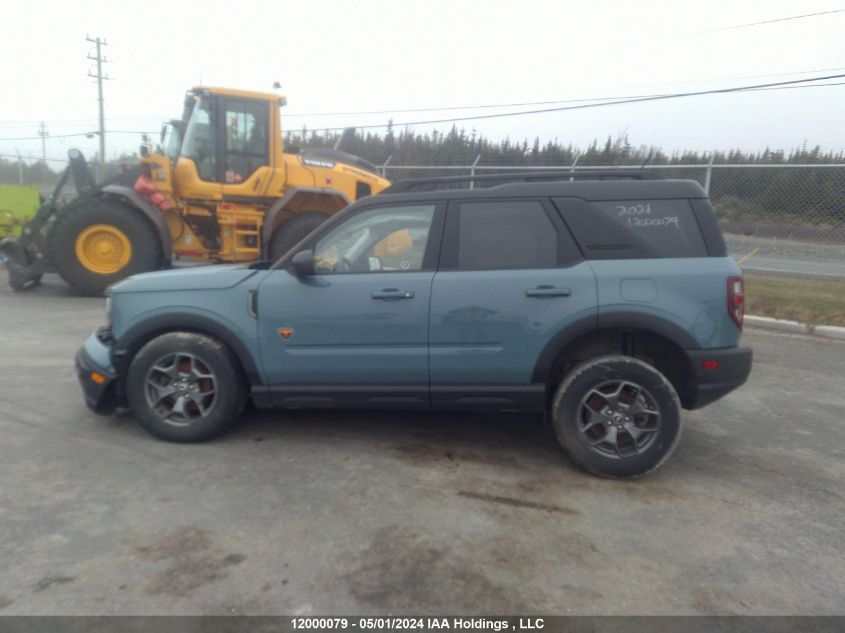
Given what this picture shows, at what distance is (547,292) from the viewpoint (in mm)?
4062

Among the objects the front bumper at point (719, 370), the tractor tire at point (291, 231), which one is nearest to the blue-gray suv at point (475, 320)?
the front bumper at point (719, 370)

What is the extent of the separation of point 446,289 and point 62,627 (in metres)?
2.64

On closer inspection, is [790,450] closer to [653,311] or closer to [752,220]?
[653,311]

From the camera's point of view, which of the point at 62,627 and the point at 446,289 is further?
the point at 446,289

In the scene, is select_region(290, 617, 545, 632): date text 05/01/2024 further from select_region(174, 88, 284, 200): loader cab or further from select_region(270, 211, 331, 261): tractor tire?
select_region(174, 88, 284, 200): loader cab

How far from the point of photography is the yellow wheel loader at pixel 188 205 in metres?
9.83

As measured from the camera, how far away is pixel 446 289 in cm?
415

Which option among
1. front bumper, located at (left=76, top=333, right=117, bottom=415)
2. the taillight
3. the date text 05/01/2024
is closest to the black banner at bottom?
the date text 05/01/2024

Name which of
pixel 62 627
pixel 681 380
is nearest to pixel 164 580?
pixel 62 627

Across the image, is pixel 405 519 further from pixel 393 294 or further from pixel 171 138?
pixel 171 138

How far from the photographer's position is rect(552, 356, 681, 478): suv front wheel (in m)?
3.98

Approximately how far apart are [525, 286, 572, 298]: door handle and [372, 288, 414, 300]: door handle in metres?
0.75

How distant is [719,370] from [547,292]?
1159 mm

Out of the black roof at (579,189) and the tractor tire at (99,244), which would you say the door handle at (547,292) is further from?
the tractor tire at (99,244)
